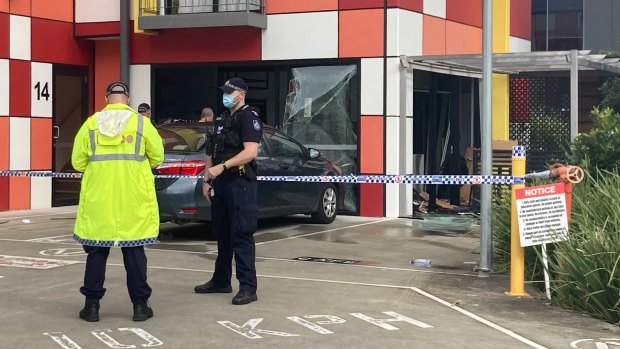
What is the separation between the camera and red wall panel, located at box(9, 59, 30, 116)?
1669 cm

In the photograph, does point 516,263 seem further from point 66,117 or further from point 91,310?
point 66,117

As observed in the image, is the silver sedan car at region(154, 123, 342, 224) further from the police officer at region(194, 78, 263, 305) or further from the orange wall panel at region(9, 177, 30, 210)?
the orange wall panel at region(9, 177, 30, 210)

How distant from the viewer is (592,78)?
21.1 metres

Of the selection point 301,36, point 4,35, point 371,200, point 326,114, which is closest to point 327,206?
point 371,200

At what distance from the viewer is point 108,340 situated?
6.69m

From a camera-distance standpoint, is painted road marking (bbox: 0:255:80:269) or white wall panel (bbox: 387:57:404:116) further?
white wall panel (bbox: 387:57:404:116)

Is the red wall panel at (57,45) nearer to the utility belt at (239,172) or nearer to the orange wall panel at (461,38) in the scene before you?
the orange wall panel at (461,38)

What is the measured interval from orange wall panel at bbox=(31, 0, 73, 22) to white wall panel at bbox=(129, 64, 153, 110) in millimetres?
1541

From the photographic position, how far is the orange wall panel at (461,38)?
17.4m

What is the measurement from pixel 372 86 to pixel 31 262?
7.27m

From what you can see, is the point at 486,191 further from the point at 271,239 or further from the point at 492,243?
the point at 271,239

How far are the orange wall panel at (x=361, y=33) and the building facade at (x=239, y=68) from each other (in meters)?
0.02

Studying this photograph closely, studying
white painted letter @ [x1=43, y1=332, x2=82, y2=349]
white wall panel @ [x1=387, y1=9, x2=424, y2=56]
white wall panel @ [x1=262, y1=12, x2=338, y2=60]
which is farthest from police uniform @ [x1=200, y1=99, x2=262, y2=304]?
white wall panel @ [x1=262, y1=12, x2=338, y2=60]

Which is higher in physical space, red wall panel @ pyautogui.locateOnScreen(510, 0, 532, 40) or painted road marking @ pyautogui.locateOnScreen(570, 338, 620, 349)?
red wall panel @ pyautogui.locateOnScreen(510, 0, 532, 40)
